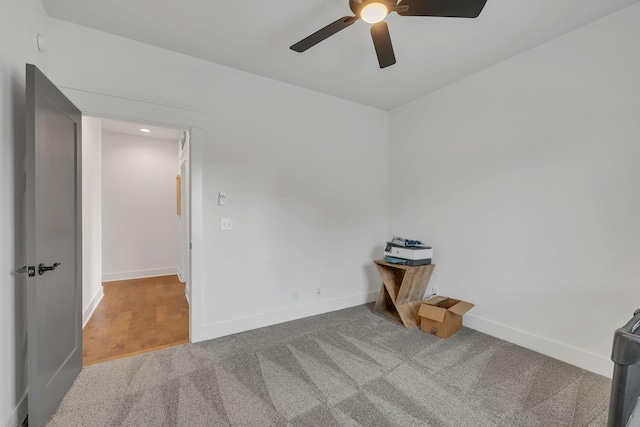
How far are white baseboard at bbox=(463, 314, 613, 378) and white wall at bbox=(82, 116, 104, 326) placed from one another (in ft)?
13.3

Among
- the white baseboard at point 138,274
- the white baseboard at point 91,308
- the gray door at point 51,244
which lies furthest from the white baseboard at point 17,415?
the white baseboard at point 138,274

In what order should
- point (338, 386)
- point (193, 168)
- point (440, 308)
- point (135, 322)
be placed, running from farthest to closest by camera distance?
point (135, 322) < point (440, 308) < point (193, 168) < point (338, 386)

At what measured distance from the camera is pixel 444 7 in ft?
4.78

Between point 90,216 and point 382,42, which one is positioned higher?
point 382,42

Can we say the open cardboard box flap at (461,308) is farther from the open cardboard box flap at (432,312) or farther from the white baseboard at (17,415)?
the white baseboard at (17,415)

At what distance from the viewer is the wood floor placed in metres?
2.49

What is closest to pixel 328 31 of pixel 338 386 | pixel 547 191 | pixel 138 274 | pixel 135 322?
pixel 547 191

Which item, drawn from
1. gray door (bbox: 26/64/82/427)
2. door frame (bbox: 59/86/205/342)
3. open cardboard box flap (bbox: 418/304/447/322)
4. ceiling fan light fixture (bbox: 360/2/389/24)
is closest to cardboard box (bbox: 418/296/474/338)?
open cardboard box flap (bbox: 418/304/447/322)

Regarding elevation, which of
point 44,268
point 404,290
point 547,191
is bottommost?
point 404,290

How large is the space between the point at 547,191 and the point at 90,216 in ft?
15.2

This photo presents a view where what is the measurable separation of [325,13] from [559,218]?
2.38 m

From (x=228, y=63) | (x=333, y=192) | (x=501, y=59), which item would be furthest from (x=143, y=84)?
(x=501, y=59)

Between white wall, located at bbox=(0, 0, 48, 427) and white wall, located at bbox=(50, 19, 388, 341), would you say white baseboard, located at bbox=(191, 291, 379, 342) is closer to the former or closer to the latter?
white wall, located at bbox=(50, 19, 388, 341)

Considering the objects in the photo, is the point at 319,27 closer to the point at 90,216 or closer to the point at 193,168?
the point at 193,168
